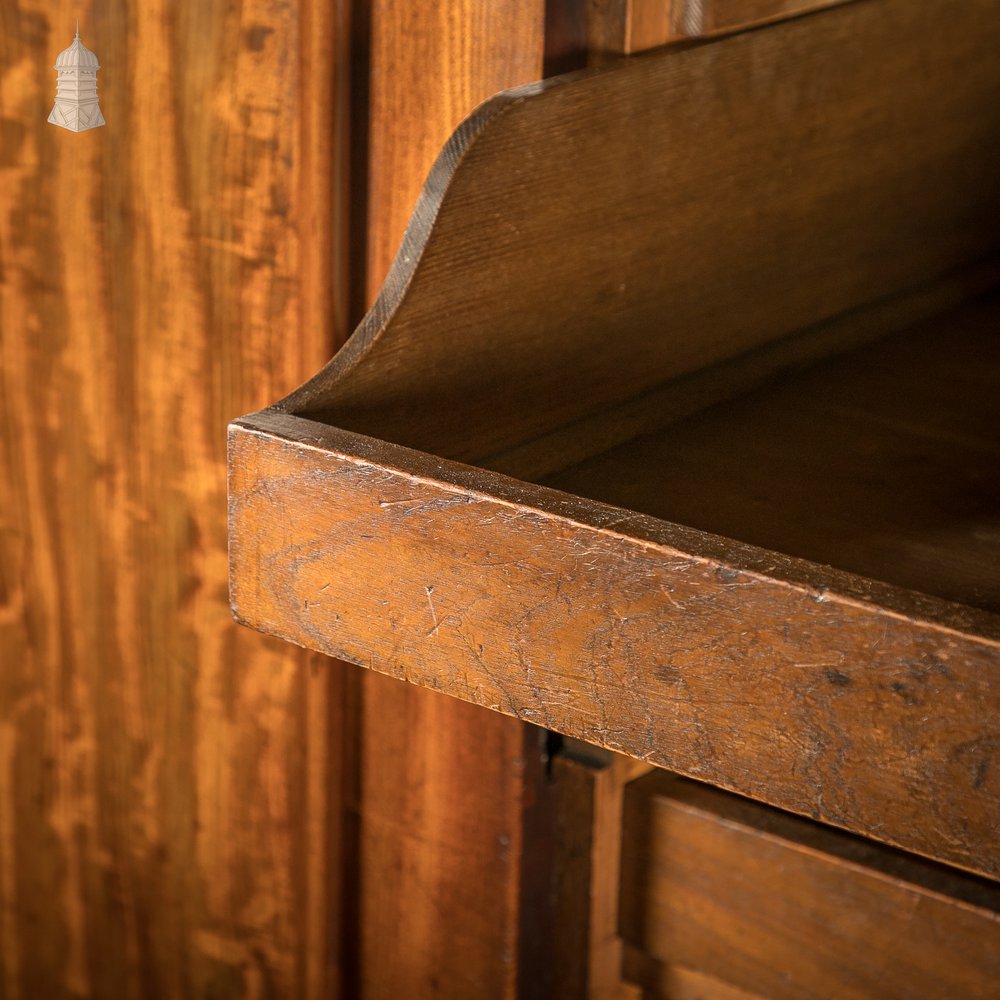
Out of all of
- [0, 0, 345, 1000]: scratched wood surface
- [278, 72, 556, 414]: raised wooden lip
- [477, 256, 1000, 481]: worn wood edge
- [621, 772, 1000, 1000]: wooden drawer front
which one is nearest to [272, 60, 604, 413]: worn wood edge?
[278, 72, 556, 414]: raised wooden lip

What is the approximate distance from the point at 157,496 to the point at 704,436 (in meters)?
0.49

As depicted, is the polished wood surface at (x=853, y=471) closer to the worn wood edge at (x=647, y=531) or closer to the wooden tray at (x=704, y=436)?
the wooden tray at (x=704, y=436)

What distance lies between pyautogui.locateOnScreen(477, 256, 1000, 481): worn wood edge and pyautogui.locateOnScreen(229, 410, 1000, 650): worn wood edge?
0.49ft

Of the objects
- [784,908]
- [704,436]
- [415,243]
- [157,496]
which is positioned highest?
[415,243]

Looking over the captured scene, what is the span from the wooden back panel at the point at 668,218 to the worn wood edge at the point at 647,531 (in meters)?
0.04

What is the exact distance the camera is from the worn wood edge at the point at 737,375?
75 centimetres

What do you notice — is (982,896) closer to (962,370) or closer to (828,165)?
(962,370)

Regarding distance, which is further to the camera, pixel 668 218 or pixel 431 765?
pixel 431 765

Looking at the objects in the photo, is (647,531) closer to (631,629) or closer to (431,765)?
(631,629)

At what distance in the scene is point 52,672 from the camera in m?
1.23

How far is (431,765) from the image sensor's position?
106cm

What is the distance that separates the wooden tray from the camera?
494 mm

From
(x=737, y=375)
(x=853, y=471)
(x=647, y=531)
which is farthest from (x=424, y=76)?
(x=647, y=531)

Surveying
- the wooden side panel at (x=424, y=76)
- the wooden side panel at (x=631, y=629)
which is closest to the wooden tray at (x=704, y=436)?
the wooden side panel at (x=631, y=629)
